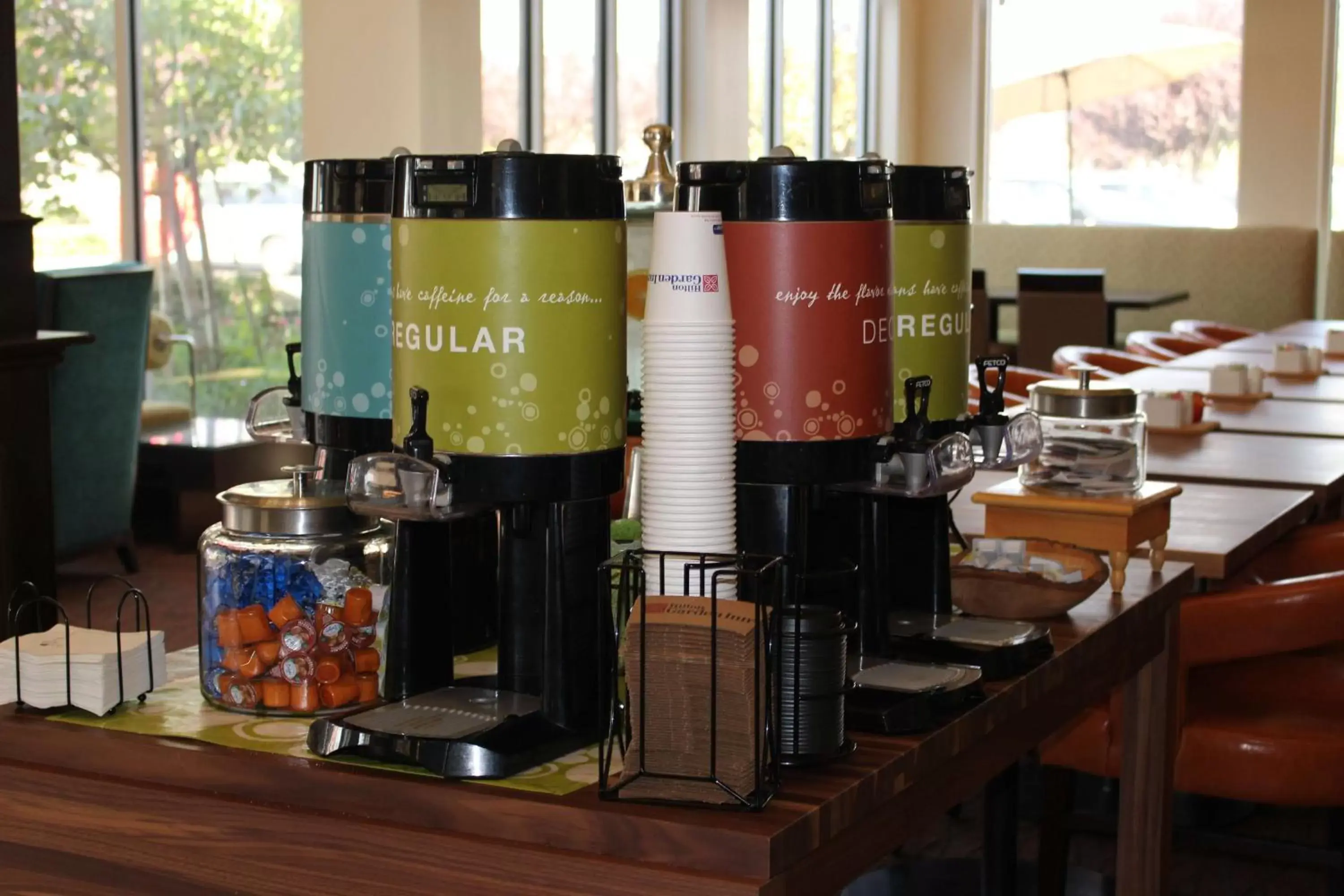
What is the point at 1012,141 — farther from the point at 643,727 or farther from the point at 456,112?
the point at 643,727

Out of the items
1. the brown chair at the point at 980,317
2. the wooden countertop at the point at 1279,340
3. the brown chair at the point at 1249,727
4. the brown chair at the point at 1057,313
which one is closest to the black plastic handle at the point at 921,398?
the brown chair at the point at 1249,727

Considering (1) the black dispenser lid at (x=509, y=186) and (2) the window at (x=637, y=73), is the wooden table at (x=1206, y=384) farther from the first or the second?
(2) the window at (x=637, y=73)

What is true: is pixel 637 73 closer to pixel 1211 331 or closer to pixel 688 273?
pixel 1211 331

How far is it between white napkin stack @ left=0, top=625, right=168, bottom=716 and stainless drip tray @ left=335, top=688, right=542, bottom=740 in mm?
177

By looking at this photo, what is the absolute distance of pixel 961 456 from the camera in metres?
1.11

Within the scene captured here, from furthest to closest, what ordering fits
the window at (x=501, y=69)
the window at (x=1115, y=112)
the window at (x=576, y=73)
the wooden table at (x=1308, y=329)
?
1. the window at (x=1115, y=112)
2. the window at (x=576, y=73)
3. the window at (x=501, y=69)
4. the wooden table at (x=1308, y=329)

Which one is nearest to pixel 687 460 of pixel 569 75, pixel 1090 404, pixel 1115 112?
pixel 1090 404

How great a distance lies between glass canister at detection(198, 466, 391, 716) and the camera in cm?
105

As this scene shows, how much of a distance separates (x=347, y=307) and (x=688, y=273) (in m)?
0.27

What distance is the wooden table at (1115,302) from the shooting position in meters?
7.91

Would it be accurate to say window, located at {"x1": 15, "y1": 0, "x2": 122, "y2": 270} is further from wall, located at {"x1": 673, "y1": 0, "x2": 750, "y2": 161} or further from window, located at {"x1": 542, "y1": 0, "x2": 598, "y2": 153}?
wall, located at {"x1": 673, "y1": 0, "x2": 750, "y2": 161}

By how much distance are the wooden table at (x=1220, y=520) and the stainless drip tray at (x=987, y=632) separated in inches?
31.6

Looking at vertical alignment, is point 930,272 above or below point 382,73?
below

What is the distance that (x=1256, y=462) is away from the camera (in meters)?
3.10
